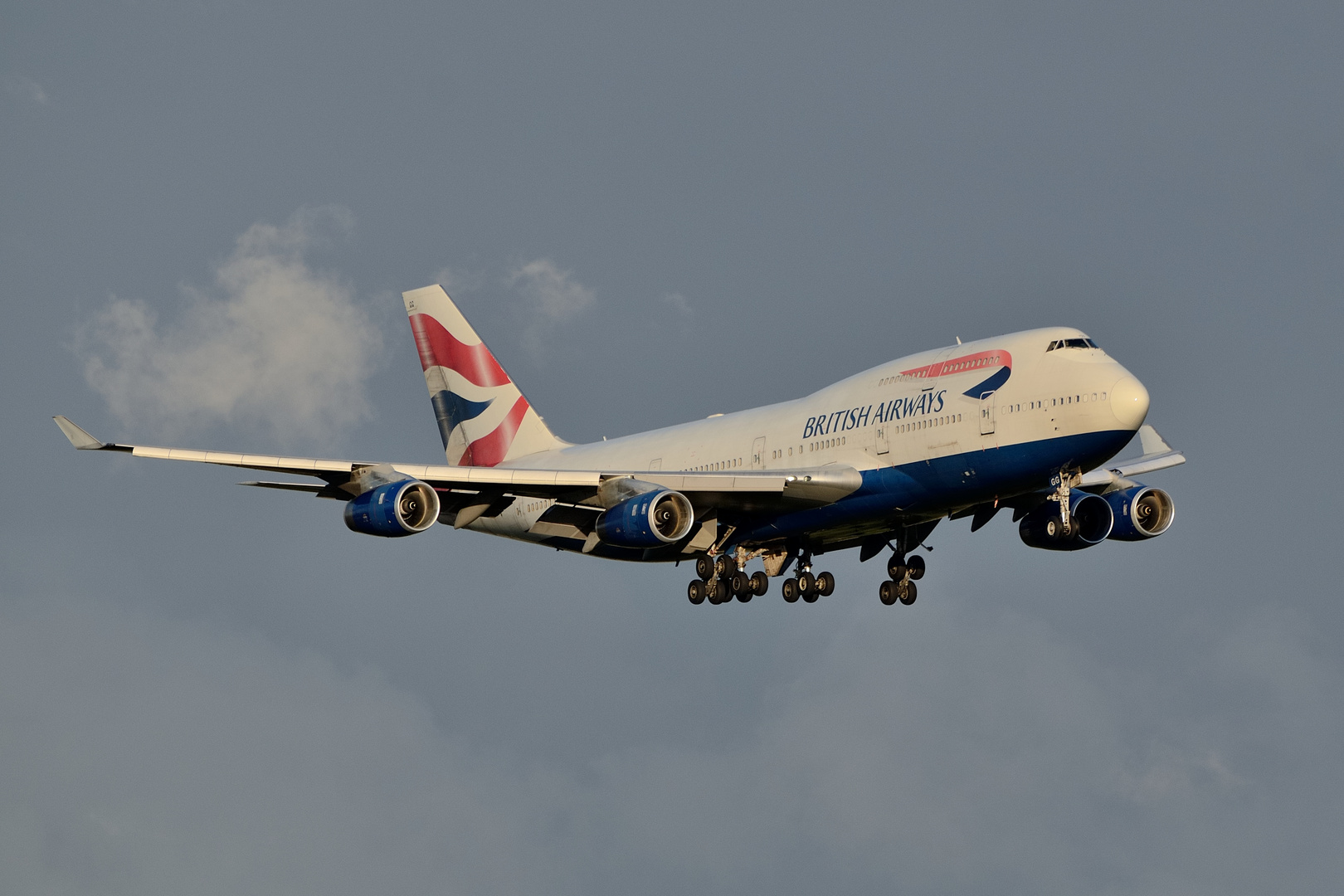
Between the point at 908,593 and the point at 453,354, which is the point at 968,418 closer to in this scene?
the point at 908,593

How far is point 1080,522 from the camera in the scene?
5581 centimetres

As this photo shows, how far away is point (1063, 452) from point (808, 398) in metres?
10.2

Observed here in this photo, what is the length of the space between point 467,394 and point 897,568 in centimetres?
2097

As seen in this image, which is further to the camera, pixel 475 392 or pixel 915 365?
pixel 475 392

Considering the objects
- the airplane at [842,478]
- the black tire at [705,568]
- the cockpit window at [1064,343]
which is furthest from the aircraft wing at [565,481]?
the cockpit window at [1064,343]

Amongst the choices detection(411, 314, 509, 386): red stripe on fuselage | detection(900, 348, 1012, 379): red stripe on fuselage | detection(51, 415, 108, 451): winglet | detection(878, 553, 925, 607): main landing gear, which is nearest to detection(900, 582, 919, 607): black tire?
detection(878, 553, 925, 607): main landing gear

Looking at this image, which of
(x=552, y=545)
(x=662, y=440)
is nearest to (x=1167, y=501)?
(x=662, y=440)

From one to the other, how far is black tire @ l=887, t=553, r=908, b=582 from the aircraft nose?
12.7m

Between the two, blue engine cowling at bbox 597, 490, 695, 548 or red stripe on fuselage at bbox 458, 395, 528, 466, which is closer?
blue engine cowling at bbox 597, 490, 695, 548

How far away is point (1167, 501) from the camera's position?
185 ft

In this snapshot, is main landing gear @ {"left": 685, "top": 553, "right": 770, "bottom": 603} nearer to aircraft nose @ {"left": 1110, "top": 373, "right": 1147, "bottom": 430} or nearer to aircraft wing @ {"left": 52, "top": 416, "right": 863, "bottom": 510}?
aircraft wing @ {"left": 52, "top": 416, "right": 863, "bottom": 510}

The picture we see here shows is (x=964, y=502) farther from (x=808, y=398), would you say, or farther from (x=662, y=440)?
(x=662, y=440)

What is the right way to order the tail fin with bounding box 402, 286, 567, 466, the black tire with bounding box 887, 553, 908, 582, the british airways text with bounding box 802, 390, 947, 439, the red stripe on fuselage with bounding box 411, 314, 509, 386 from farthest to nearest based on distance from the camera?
the red stripe on fuselage with bounding box 411, 314, 509, 386 → the tail fin with bounding box 402, 286, 567, 466 → the black tire with bounding box 887, 553, 908, 582 → the british airways text with bounding box 802, 390, 947, 439

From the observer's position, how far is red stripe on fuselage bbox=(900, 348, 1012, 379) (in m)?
49.4
